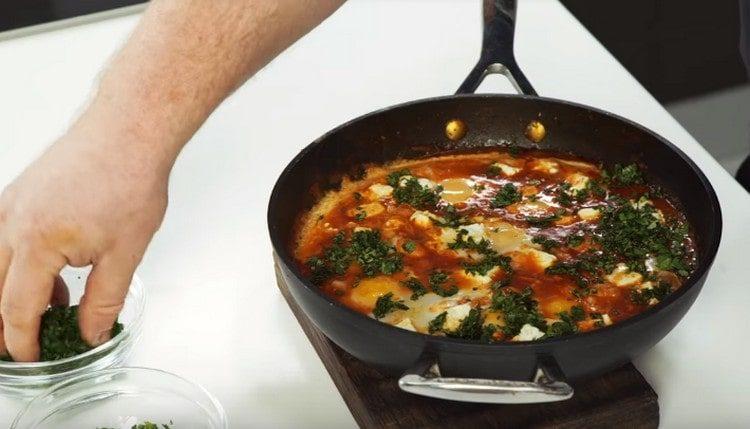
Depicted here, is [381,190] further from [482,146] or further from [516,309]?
[516,309]

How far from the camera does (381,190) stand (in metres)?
1.65

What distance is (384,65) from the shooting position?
227 centimetres

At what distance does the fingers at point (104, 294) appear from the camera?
4.62ft

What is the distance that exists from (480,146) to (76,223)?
2.20 ft

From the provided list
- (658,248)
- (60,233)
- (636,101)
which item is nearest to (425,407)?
(658,248)

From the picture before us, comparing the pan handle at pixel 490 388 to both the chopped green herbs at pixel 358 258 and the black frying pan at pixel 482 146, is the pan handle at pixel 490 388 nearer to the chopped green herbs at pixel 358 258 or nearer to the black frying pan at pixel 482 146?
the black frying pan at pixel 482 146

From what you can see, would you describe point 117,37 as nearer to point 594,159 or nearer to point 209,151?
point 209,151

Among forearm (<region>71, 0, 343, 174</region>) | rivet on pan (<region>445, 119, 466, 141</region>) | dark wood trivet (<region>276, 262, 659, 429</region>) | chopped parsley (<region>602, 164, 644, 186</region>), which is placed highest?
forearm (<region>71, 0, 343, 174</region>)

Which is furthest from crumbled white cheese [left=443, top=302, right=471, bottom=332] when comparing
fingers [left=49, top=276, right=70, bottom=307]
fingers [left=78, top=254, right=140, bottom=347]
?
fingers [left=49, top=276, right=70, bottom=307]

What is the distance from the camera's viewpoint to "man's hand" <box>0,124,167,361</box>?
1.36 m

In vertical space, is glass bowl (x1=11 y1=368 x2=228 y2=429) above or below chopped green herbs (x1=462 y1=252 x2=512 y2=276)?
below

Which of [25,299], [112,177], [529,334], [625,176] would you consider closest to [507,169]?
[625,176]

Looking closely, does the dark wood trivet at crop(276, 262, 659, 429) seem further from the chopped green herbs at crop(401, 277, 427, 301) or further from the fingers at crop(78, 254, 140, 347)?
the fingers at crop(78, 254, 140, 347)

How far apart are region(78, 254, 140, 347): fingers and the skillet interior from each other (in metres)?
0.20
